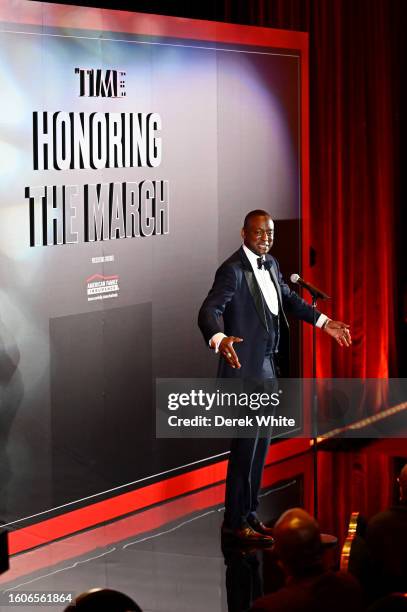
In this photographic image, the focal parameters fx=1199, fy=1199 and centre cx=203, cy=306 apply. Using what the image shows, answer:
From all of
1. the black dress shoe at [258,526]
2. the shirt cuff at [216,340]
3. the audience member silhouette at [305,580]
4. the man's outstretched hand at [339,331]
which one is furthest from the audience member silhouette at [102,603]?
the man's outstretched hand at [339,331]

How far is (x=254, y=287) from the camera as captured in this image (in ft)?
21.8

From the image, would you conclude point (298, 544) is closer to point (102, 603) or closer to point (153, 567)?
point (102, 603)

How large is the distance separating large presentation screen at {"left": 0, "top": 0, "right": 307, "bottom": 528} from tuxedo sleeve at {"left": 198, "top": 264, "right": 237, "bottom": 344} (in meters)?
0.65

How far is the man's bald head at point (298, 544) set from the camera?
11.5 ft

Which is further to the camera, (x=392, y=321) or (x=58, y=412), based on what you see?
(x=392, y=321)

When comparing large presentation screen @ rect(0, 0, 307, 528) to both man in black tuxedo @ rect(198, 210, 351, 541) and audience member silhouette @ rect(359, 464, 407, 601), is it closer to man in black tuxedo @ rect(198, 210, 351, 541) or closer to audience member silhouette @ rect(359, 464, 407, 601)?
man in black tuxedo @ rect(198, 210, 351, 541)

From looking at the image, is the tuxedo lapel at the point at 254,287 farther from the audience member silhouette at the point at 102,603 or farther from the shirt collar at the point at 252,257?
the audience member silhouette at the point at 102,603

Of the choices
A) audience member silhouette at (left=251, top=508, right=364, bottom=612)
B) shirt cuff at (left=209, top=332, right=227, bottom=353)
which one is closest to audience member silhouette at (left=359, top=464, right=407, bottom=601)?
audience member silhouette at (left=251, top=508, right=364, bottom=612)

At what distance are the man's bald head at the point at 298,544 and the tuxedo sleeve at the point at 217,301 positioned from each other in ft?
8.96

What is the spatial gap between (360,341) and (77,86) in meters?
3.96

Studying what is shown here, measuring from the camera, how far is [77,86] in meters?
6.54

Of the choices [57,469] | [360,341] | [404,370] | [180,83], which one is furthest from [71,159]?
[404,370]

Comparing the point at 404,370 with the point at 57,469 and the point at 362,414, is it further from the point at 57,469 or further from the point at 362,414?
the point at 57,469

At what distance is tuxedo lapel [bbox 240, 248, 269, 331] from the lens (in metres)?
6.61
